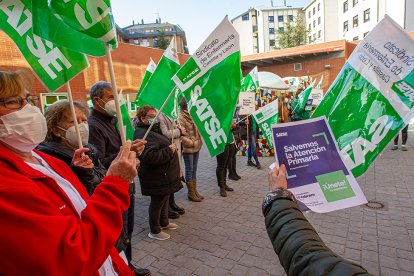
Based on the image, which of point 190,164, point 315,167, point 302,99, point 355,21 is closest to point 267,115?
point 302,99

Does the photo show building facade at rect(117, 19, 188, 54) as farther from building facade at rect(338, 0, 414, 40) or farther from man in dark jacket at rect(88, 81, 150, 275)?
man in dark jacket at rect(88, 81, 150, 275)

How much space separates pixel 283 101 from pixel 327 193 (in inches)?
311

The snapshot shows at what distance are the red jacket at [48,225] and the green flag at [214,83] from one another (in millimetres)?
1473

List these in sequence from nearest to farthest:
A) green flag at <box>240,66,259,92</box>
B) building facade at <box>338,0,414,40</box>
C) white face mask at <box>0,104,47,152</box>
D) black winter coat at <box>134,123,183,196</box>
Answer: white face mask at <box>0,104,47,152</box> < black winter coat at <box>134,123,183,196</box> < green flag at <box>240,66,259,92</box> < building facade at <box>338,0,414,40</box>

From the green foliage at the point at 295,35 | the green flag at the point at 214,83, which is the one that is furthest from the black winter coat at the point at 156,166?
the green foliage at the point at 295,35

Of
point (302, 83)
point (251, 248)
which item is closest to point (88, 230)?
point (251, 248)

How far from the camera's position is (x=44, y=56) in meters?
2.12

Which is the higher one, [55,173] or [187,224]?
[55,173]

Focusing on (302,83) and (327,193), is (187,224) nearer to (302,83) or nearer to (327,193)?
(327,193)

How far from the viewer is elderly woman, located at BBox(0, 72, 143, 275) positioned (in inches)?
37.8

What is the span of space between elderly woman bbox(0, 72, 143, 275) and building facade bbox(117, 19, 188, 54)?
184 feet

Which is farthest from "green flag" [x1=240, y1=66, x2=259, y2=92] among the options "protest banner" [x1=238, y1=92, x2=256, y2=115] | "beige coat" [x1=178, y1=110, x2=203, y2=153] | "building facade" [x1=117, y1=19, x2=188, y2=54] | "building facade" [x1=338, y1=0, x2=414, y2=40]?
"building facade" [x1=117, y1=19, x2=188, y2=54]

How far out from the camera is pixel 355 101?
1.93m

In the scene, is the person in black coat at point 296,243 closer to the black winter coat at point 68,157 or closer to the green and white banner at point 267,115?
the black winter coat at point 68,157
